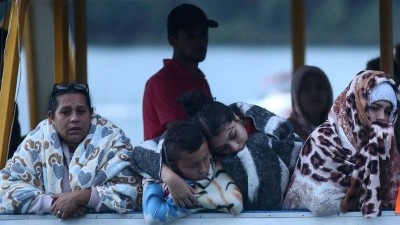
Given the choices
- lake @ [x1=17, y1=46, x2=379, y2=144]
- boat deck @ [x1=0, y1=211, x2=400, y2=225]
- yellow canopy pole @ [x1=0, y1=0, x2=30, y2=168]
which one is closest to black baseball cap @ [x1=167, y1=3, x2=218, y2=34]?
yellow canopy pole @ [x1=0, y1=0, x2=30, y2=168]

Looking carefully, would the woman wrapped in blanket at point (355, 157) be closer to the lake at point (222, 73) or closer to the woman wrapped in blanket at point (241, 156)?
the woman wrapped in blanket at point (241, 156)

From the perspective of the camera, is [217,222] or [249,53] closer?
[217,222]

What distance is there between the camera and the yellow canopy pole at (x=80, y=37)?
7484mm

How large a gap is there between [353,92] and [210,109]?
0.56m

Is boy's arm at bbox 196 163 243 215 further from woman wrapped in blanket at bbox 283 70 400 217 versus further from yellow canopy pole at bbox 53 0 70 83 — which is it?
yellow canopy pole at bbox 53 0 70 83

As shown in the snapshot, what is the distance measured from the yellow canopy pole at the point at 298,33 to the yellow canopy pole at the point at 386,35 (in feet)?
1.59

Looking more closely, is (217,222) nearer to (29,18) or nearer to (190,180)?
(190,180)

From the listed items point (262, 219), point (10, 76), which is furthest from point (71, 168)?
point (262, 219)

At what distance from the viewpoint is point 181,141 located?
16.8 ft

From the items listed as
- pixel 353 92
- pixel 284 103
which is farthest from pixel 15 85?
pixel 284 103

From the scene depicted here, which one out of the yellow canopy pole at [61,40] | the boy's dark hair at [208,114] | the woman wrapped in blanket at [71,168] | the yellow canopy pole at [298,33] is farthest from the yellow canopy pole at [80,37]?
the boy's dark hair at [208,114]

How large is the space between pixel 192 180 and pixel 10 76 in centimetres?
101

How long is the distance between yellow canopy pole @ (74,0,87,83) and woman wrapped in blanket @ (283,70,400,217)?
246 cm

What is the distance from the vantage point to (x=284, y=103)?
1206 centimetres
